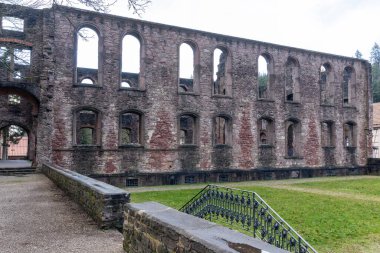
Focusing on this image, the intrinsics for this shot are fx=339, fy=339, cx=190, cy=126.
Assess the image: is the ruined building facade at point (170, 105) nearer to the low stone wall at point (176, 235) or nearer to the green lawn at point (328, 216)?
the green lawn at point (328, 216)

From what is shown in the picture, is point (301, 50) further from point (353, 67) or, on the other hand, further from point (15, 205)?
point (15, 205)

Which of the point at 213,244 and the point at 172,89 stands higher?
the point at 172,89

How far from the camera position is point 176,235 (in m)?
3.56

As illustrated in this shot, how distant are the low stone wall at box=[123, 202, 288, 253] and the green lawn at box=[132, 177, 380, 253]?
3.58m

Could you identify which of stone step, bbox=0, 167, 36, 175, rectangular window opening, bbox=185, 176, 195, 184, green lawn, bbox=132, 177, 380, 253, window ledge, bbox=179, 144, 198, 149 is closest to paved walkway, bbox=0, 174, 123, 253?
green lawn, bbox=132, 177, 380, 253

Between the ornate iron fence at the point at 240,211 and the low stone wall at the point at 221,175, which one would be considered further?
the low stone wall at the point at 221,175

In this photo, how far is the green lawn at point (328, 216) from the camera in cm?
678

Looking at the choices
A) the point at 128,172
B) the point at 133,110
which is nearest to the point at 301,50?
the point at 133,110

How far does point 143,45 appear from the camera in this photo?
17453mm

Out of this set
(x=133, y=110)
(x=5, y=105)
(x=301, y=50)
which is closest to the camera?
(x=133, y=110)

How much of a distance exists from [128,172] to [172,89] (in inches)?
194

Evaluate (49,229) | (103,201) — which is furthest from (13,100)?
(103,201)

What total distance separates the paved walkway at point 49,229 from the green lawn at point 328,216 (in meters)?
3.59

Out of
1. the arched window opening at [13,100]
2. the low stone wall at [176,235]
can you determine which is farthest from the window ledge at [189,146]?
the arched window opening at [13,100]
